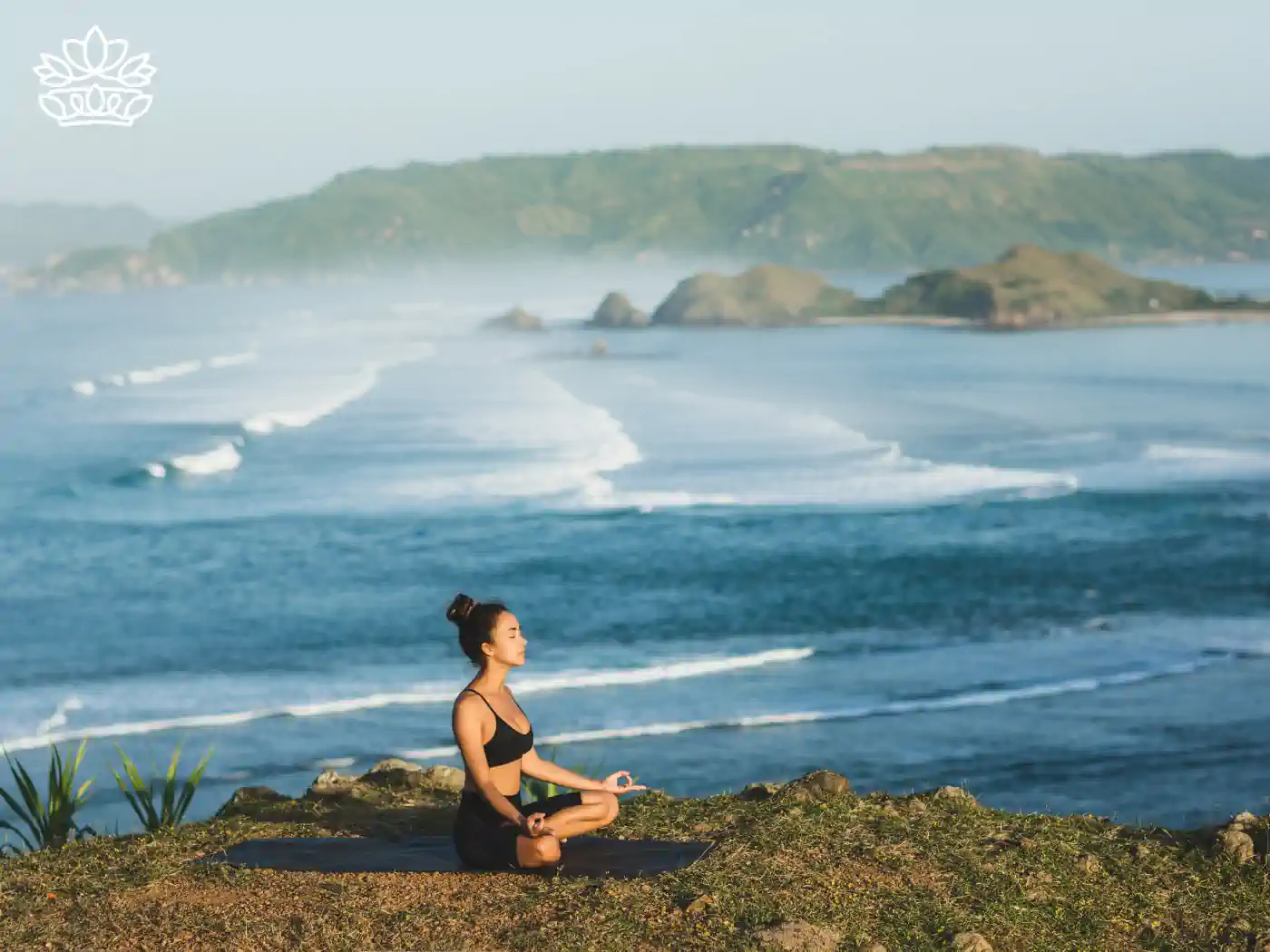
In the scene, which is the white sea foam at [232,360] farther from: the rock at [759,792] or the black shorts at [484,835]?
the black shorts at [484,835]

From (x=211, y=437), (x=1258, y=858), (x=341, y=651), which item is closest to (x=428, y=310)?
(x=211, y=437)

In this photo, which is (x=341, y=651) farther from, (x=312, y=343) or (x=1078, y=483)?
(x=312, y=343)

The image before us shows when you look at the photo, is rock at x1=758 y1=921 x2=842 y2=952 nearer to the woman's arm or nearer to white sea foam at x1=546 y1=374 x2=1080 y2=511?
the woman's arm

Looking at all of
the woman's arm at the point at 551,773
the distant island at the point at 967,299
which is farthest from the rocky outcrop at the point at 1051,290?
the woman's arm at the point at 551,773

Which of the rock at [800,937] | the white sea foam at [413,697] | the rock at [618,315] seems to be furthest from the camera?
the rock at [618,315]

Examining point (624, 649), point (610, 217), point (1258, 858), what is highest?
point (610, 217)

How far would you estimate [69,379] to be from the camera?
66812 millimetres

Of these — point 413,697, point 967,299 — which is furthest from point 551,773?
point 967,299

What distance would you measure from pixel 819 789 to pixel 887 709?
10.8 meters

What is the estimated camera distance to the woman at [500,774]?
20.7 ft

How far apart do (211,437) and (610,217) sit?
26.7 m

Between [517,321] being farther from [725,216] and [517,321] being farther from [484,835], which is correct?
[484,835]

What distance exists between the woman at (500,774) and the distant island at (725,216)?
154 feet

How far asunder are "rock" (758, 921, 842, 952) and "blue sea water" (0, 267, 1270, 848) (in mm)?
8349
